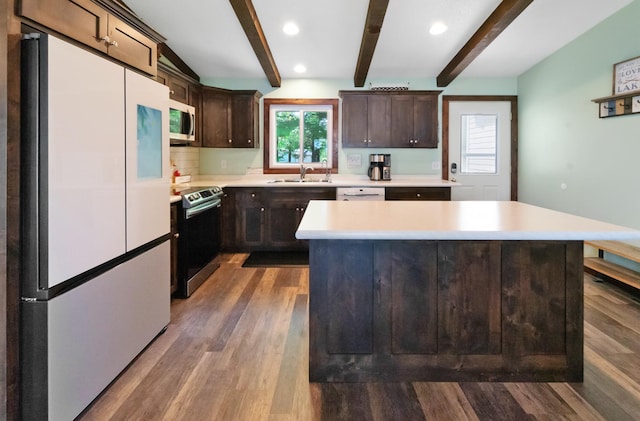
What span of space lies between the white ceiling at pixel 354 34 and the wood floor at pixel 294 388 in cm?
281

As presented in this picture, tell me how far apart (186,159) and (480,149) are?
12.9ft

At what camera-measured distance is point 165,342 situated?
8.14 ft

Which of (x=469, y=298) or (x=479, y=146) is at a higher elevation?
(x=479, y=146)

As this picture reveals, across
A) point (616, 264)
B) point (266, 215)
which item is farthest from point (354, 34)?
point (616, 264)

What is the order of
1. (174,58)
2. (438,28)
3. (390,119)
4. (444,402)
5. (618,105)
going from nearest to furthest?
1. (444,402)
2. (618,105)
3. (438,28)
4. (174,58)
5. (390,119)

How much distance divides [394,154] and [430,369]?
3.85 m

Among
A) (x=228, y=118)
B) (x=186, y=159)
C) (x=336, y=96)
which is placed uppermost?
(x=336, y=96)

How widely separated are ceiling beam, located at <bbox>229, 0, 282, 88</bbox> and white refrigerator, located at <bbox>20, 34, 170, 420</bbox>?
1633mm

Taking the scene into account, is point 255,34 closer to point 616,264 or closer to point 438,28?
point 438,28

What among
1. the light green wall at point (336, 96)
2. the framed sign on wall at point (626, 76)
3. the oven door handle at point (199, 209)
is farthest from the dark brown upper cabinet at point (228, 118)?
the framed sign on wall at point (626, 76)

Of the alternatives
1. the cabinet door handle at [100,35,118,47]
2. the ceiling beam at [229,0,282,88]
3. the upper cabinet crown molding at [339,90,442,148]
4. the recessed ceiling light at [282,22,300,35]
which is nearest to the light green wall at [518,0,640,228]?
the upper cabinet crown molding at [339,90,442,148]

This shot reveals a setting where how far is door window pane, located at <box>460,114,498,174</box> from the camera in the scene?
5559 mm

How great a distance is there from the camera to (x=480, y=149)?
558cm

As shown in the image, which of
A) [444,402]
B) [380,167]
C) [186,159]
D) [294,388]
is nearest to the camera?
[444,402]
